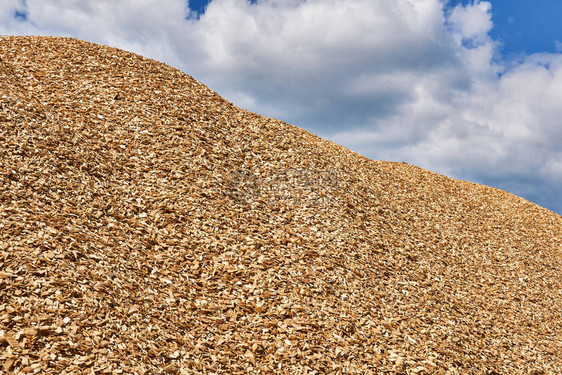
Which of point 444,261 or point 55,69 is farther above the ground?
point 55,69

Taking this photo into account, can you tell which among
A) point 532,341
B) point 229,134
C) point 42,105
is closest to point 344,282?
point 532,341

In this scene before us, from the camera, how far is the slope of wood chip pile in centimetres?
572

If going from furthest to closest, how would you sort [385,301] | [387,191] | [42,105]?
[387,191]
[42,105]
[385,301]

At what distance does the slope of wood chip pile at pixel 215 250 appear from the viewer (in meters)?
5.72

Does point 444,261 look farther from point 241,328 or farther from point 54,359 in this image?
point 54,359

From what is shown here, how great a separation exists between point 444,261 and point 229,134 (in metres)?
6.21

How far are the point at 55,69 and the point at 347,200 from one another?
28.2 feet

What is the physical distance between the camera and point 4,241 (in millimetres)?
5926

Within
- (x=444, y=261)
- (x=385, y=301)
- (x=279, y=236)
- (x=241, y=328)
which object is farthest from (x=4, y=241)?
(x=444, y=261)

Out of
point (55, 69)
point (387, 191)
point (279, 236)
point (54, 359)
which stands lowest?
point (54, 359)

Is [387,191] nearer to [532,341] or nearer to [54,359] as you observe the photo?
[532,341]

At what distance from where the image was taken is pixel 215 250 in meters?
7.60

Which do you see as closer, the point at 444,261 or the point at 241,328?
the point at 241,328

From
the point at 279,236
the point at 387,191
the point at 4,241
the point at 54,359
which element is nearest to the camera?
the point at 54,359
